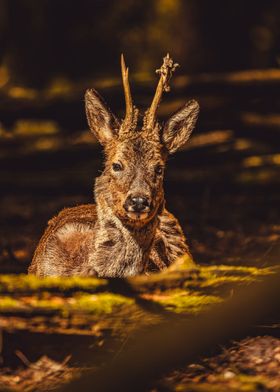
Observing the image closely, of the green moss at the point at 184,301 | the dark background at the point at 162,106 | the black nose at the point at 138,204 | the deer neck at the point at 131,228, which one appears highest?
the dark background at the point at 162,106

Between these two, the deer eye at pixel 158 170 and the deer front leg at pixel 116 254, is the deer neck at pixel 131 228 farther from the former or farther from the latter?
the deer eye at pixel 158 170

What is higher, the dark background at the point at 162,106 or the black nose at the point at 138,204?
the dark background at the point at 162,106

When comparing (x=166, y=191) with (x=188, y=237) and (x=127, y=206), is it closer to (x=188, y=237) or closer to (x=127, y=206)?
(x=188, y=237)

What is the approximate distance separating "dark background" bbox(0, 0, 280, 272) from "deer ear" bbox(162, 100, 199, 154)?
138 cm

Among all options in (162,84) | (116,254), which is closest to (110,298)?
(116,254)

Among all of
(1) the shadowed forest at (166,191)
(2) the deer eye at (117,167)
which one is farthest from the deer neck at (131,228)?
(1) the shadowed forest at (166,191)

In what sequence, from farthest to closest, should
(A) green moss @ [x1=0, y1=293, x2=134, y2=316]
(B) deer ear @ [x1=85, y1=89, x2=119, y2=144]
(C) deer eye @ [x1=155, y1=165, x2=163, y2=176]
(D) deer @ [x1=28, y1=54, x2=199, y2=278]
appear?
(B) deer ear @ [x1=85, y1=89, x2=119, y2=144]
(C) deer eye @ [x1=155, y1=165, x2=163, y2=176]
(D) deer @ [x1=28, y1=54, x2=199, y2=278]
(A) green moss @ [x1=0, y1=293, x2=134, y2=316]

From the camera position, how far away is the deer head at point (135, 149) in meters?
4.44

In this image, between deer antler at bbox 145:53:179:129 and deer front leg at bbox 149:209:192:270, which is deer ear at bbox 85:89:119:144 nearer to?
deer antler at bbox 145:53:179:129

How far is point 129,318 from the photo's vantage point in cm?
391

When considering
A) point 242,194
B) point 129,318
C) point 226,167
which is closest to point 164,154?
point 129,318

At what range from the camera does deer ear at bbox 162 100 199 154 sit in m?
4.84

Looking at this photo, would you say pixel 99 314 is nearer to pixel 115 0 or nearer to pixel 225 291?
pixel 225 291

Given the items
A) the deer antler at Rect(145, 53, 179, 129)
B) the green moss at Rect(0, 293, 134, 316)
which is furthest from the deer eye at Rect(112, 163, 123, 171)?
the green moss at Rect(0, 293, 134, 316)
